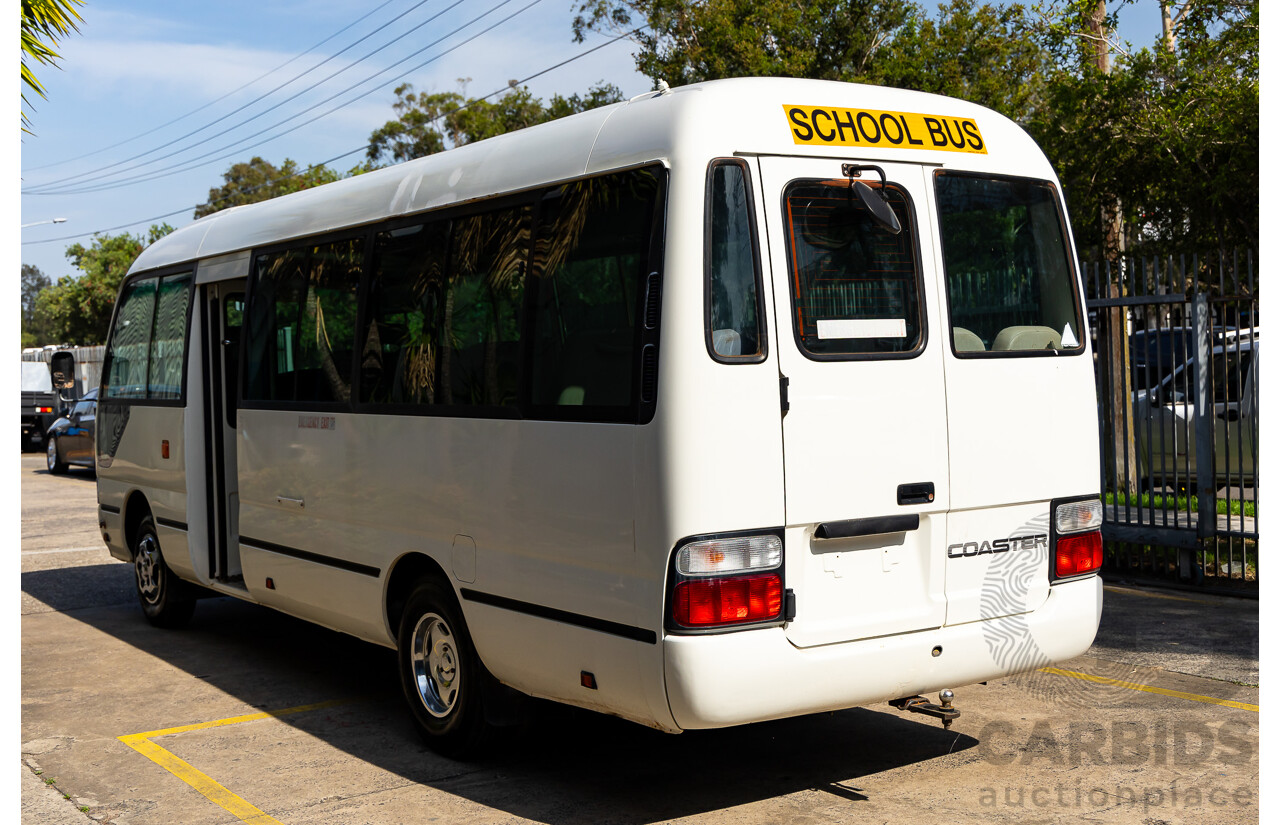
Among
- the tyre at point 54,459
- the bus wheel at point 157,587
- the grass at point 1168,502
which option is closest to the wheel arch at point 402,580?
the bus wheel at point 157,587

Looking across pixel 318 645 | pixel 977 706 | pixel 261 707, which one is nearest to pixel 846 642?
pixel 977 706

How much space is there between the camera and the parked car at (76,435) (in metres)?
23.8

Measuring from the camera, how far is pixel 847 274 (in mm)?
5082

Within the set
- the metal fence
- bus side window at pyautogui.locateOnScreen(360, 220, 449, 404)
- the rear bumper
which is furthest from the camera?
the metal fence

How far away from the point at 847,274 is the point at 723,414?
0.87 m

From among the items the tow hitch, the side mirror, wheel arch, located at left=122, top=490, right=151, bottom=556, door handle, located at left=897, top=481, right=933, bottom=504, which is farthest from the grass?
wheel arch, located at left=122, top=490, right=151, bottom=556

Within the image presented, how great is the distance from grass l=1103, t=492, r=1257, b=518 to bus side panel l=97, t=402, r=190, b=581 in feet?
23.5

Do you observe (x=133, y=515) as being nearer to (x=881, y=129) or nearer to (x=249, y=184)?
(x=881, y=129)

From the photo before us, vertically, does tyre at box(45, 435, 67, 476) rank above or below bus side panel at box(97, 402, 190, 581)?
below

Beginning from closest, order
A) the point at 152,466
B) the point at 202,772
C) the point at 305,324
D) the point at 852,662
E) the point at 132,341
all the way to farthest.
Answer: the point at 852,662
the point at 202,772
the point at 305,324
the point at 152,466
the point at 132,341

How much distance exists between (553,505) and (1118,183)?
57.7ft

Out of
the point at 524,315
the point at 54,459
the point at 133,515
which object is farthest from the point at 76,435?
the point at 524,315

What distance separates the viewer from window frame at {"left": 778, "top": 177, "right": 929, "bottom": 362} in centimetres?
489

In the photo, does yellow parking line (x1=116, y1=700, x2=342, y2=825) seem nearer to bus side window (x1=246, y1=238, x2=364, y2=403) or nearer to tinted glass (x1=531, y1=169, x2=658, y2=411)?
bus side window (x1=246, y1=238, x2=364, y2=403)
